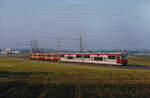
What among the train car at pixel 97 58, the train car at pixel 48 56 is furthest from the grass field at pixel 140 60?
the train car at pixel 48 56

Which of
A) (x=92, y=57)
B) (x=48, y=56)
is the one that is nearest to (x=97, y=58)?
(x=92, y=57)

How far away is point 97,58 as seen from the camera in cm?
4428

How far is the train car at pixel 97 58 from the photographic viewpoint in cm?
3891

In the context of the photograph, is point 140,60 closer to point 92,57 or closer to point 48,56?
point 92,57

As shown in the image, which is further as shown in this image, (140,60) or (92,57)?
(140,60)

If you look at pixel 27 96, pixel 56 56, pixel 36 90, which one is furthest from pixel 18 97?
pixel 56 56

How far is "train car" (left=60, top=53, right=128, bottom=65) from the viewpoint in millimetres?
38906

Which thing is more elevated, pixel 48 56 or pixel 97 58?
pixel 97 58

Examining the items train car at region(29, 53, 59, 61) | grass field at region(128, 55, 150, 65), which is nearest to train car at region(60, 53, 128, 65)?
train car at region(29, 53, 59, 61)

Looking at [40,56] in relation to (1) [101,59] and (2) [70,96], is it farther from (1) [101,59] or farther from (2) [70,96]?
(2) [70,96]

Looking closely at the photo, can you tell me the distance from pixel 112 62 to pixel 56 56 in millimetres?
24363

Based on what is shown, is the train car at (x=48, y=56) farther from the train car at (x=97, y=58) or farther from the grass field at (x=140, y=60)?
the grass field at (x=140, y=60)

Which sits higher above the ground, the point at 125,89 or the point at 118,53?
the point at 118,53

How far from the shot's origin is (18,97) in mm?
12844
